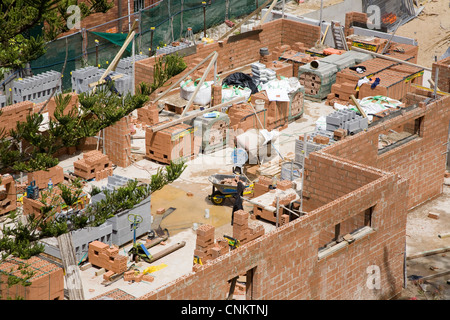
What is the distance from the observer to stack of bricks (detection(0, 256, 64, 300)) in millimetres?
21031

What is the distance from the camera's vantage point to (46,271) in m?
21.5

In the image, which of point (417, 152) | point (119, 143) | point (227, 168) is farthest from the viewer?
point (227, 168)

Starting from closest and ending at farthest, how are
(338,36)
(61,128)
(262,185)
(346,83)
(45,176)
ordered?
1. (61,128)
2. (262,185)
3. (45,176)
4. (346,83)
5. (338,36)

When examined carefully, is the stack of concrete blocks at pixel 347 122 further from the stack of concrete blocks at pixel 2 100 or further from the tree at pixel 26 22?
the stack of concrete blocks at pixel 2 100

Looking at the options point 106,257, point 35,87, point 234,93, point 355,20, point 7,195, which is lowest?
point 106,257

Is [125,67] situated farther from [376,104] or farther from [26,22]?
[26,22]

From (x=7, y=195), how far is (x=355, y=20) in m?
22.9

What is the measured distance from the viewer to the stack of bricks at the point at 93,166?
29.3m

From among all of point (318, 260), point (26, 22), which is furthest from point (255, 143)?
point (26, 22)

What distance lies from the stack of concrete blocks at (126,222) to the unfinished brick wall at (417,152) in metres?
5.96

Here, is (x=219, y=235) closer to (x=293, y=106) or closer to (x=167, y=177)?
(x=167, y=177)

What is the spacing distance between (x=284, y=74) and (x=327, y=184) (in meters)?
14.7

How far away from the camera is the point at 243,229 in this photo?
24.7 meters

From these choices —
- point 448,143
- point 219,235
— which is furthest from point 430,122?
point 219,235
